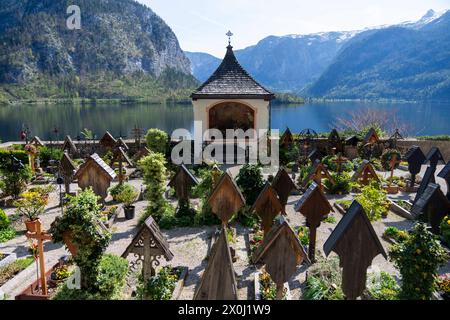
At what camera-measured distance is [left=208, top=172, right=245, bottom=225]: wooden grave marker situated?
9594 mm

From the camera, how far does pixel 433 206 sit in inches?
382

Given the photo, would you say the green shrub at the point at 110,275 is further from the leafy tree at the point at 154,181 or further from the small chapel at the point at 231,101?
the small chapel at the point at 231,101

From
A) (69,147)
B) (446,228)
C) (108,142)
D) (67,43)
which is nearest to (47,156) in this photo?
(69,147)

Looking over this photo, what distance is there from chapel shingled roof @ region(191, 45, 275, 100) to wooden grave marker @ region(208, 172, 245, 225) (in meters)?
13.4

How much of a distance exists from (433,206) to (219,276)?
720 centimetres

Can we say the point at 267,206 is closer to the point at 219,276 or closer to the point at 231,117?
the point at 219,276

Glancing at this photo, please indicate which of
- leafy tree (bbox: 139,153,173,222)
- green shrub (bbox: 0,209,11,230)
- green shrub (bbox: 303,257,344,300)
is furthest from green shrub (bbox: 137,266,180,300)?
green shrub (bbox: 0,209,11,230)

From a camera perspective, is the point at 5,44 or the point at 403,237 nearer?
the point at 403,237

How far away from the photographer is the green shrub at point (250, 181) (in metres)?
12.6

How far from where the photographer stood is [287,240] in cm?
638

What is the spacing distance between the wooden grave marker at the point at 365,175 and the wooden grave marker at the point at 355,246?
899 cm

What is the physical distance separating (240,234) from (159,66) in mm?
193597
